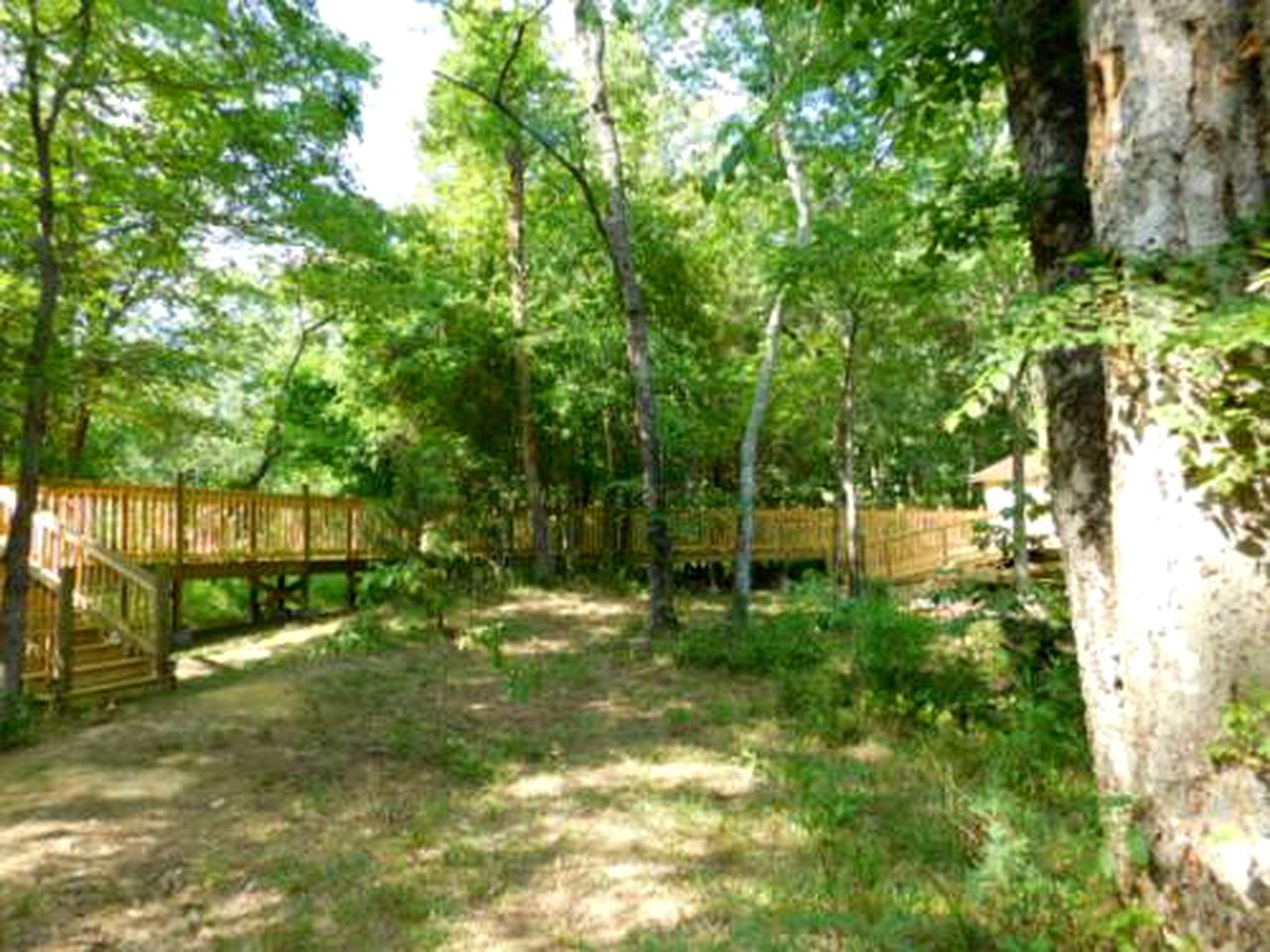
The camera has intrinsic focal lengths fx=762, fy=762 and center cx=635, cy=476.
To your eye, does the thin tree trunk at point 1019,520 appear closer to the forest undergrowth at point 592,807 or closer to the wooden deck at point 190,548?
the wooden deck at point 190,548

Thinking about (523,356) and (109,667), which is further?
(523,356)

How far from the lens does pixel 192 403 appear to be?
1770 cm

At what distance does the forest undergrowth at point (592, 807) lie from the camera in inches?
134

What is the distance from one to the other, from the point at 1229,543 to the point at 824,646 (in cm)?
637

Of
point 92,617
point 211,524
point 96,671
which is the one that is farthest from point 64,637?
point 211,524

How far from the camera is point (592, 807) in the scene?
4.86 metres

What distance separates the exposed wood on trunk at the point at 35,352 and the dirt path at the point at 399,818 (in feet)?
4.34

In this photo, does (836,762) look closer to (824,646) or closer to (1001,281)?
(824,646)

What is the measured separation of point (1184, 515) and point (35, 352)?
8411 mm

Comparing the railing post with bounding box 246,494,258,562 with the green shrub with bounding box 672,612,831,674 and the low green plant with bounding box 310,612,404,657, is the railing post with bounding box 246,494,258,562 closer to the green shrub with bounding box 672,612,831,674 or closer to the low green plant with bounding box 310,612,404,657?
the low green plant with bounding box 310,612,404,657

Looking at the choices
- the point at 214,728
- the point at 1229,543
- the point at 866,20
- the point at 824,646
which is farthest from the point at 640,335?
the point at 1229,543

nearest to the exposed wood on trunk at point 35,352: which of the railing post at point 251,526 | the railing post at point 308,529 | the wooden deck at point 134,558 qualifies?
the wooden deck at point 134,558

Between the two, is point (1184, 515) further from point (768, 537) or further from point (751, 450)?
point (768, 537)

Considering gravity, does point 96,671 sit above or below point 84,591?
below
